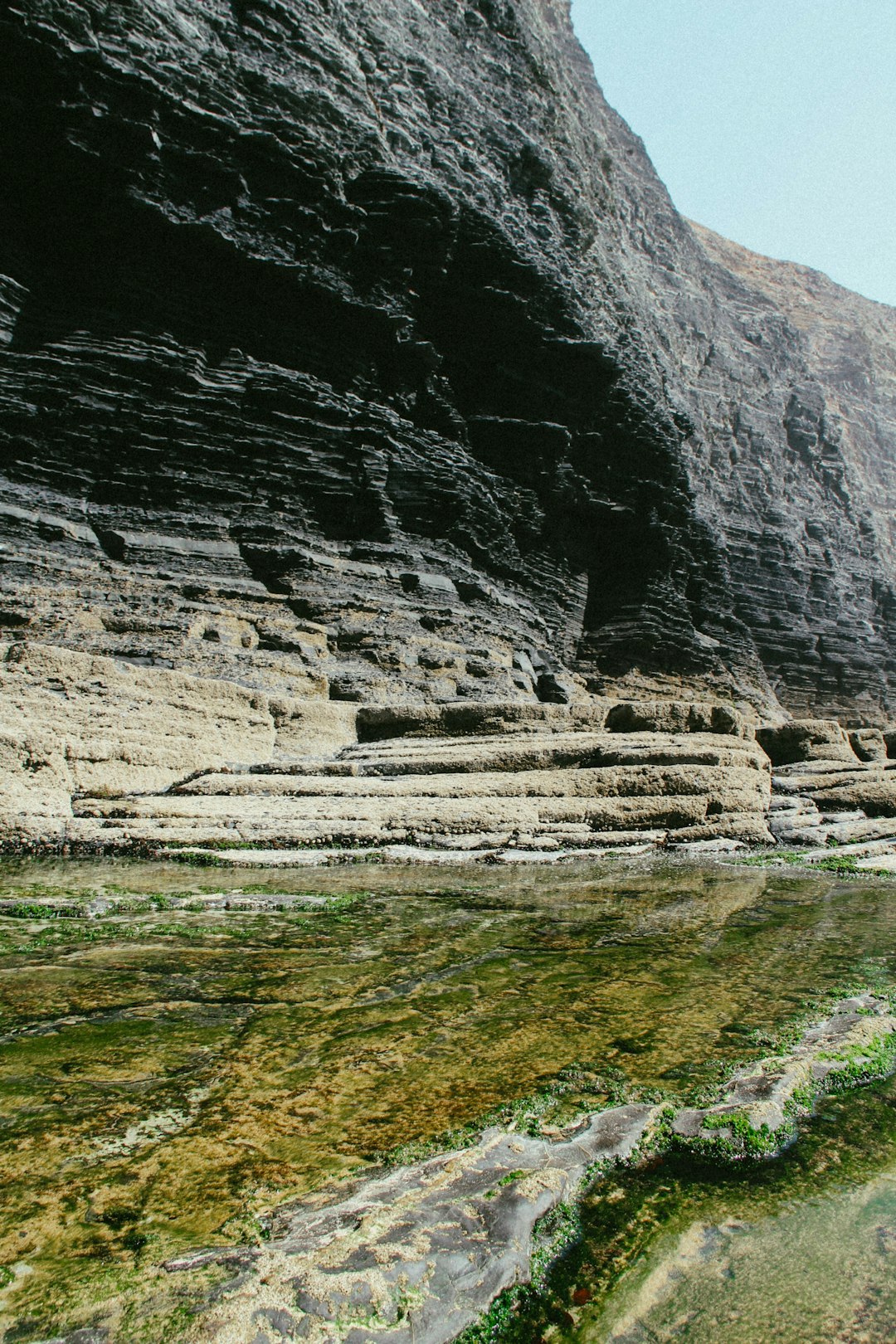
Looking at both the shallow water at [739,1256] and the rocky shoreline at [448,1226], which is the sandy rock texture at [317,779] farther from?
the shallow water at [739,1256]

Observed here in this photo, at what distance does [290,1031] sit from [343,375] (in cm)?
2634

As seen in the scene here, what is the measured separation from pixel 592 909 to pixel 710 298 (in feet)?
173

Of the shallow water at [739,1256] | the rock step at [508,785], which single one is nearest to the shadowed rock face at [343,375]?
the rock step at [508,785]

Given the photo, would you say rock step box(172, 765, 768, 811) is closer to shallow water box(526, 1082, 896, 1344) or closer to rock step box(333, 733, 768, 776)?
rock step box(333, 733, 768, 776)

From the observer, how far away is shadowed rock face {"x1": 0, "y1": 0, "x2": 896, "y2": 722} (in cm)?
2055

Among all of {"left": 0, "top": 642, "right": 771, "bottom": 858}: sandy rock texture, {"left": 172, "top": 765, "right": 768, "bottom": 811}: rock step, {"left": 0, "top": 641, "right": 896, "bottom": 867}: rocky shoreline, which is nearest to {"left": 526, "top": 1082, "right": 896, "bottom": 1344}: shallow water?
{"left": 0, "top": 641, "right": 896, "bottom": 867}: rocky shoreline

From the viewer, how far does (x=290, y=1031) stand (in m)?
2.66

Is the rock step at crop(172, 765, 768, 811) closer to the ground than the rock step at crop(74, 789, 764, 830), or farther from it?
farther from it

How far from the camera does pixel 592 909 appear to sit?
16.7 feet

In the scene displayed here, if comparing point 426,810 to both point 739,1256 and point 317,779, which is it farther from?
point 739,1256

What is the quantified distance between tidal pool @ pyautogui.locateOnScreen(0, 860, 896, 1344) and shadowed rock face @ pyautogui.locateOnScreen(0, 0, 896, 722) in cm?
1167

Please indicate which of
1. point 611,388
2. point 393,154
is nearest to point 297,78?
point 393,154

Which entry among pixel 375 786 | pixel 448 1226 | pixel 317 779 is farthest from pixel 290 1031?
pixel 317 779

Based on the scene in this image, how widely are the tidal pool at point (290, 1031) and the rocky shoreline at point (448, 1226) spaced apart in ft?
0.30
